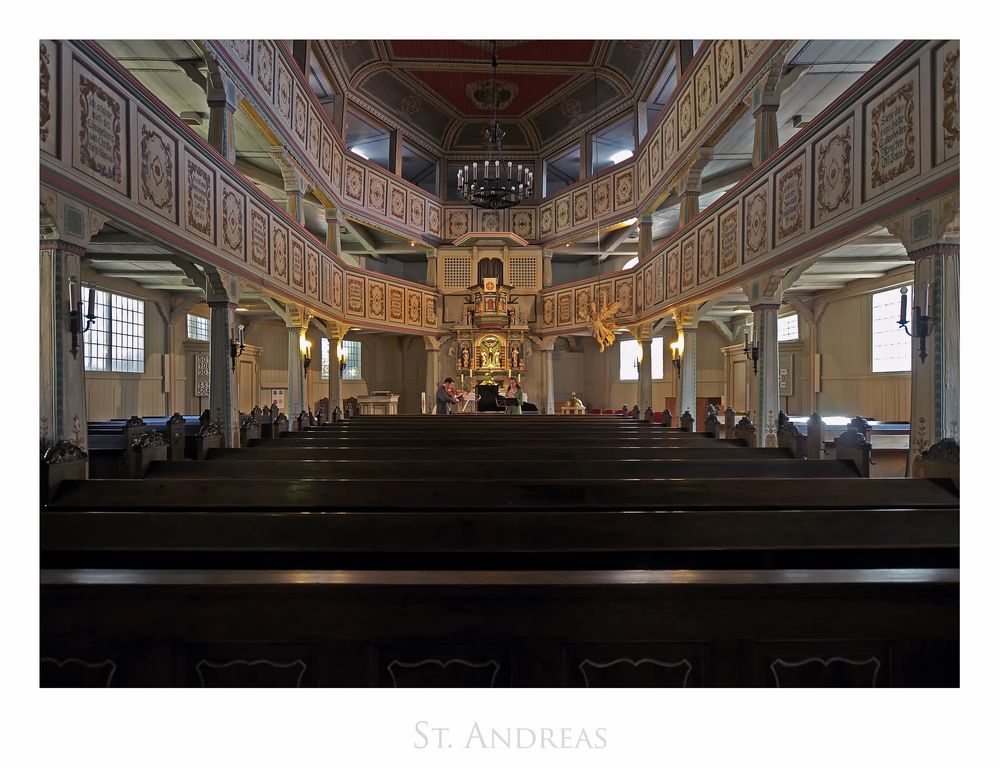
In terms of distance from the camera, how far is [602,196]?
51.8 ft

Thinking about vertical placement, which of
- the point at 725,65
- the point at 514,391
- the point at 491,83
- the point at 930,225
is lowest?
the point at 514,391

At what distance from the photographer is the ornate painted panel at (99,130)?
438 cm

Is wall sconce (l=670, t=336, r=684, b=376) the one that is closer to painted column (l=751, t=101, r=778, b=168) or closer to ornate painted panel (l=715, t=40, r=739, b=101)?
painted column (l=751, t=101, r=778, b=168)

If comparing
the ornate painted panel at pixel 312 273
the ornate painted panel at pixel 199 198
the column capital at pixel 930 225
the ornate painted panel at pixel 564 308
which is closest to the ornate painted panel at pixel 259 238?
the ornate painted panel at pixel 199 198

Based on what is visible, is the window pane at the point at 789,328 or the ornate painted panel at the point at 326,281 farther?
the window pane at the point at 789,328

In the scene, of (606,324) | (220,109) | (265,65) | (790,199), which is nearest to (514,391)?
(606,324)

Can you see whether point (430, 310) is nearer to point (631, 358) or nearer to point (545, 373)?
point (545, 373)

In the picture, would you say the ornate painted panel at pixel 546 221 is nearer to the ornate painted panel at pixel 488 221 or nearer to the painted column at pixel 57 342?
the ornate painted panel at pixel 488 221

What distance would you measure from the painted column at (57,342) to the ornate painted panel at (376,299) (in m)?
10.4

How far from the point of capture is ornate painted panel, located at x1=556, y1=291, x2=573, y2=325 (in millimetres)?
16531

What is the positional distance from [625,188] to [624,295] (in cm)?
323

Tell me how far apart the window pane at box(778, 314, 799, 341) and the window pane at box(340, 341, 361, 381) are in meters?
13.9

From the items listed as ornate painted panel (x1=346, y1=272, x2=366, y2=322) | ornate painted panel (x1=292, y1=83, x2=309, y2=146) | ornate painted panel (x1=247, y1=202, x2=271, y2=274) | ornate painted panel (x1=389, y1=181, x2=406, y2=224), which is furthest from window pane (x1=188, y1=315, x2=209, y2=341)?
ornate painted panel (x1=247, y1=202, x2=271, y2=274)
